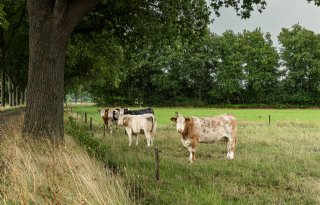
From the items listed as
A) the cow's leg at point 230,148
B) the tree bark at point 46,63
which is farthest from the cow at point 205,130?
the tree bark at point 46,63

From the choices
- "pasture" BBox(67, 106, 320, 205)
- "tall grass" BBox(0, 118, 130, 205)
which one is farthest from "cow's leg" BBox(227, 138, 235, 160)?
"tall grass" BBox(0, 118, 130, 205)

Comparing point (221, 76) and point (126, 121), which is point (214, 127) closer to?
point (126, 121)

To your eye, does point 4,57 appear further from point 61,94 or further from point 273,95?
point 273,95

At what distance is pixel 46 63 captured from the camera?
13531 millimetres

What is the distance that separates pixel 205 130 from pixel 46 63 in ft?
19.6

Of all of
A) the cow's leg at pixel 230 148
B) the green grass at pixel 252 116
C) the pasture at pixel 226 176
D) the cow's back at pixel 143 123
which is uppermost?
the cow's back at pixel 143 123

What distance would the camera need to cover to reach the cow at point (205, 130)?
14.0m

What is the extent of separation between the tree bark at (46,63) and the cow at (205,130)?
13.7 ft

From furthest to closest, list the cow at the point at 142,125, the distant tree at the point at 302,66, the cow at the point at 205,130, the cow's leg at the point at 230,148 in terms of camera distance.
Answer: the distant tree at the point at 302,66
the cow at the point at 142,125
the cow's leg at the point at 230,148
the cow at the point at 205,130

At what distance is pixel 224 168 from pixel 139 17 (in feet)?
36.4

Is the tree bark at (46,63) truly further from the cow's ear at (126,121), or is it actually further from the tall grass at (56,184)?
the cow's ear at (126,121)

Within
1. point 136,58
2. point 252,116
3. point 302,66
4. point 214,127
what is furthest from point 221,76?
point 214,127

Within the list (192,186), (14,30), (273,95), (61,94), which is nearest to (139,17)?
(61,94)

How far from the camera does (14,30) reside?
3653 cm
